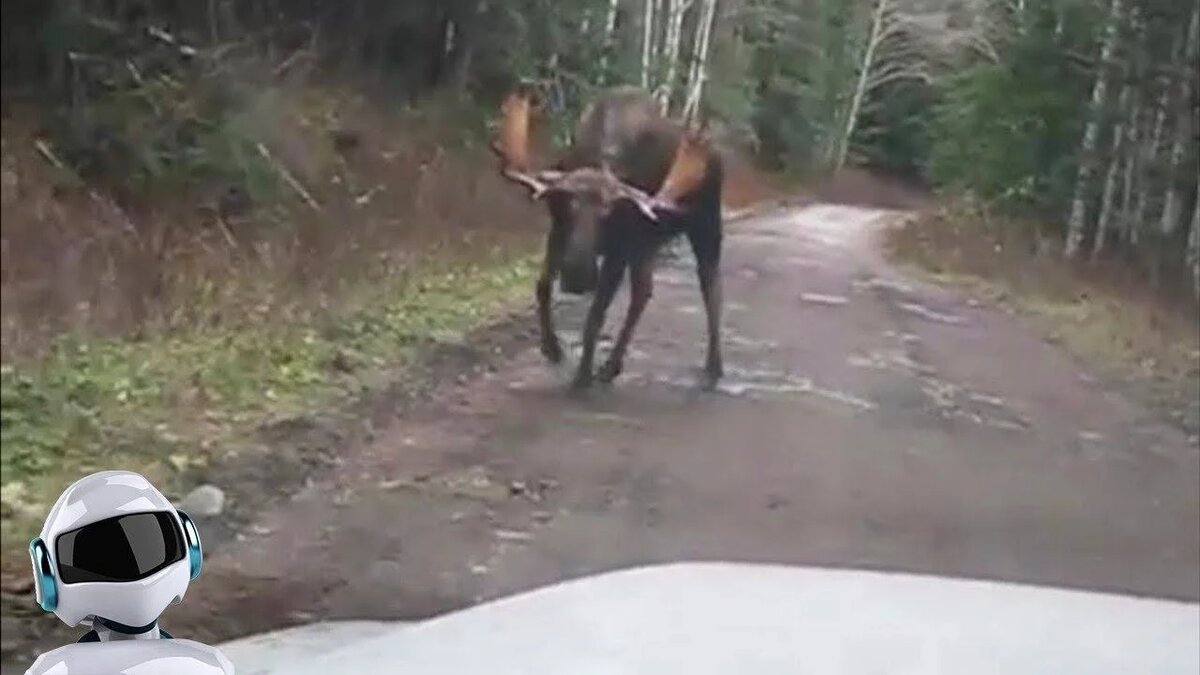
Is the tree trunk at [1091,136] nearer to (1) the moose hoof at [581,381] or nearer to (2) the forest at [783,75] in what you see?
(2) the forest at [783,75]

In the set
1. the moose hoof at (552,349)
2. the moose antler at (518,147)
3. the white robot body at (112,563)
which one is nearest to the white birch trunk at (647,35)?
the moose antler at (518,147)

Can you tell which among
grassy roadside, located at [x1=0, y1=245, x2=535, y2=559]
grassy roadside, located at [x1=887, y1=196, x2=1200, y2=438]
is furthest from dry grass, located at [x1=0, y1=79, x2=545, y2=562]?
grassy roadside, located at [x1=887, y1=196, x2=1200, y2=438]

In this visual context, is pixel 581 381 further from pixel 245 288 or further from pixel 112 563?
pixel 112 563

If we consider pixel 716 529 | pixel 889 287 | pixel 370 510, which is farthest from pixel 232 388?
pixel 889 287

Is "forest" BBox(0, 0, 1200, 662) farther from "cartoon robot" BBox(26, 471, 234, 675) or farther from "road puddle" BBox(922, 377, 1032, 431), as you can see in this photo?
"cartoon robot" BBox(26, 471, 234, 675)

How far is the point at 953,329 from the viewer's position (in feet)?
4.43

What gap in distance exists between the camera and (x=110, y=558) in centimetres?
71

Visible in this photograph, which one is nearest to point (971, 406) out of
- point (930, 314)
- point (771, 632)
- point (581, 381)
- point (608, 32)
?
point (930, 314)

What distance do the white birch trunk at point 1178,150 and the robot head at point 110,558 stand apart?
98 cm

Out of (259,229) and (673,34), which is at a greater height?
(673,34)

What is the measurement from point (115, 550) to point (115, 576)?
1cm

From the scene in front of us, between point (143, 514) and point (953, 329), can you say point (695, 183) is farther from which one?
point (143, 514)

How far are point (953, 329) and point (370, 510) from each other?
67cm

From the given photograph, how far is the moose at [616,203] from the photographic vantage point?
4.62 ft
